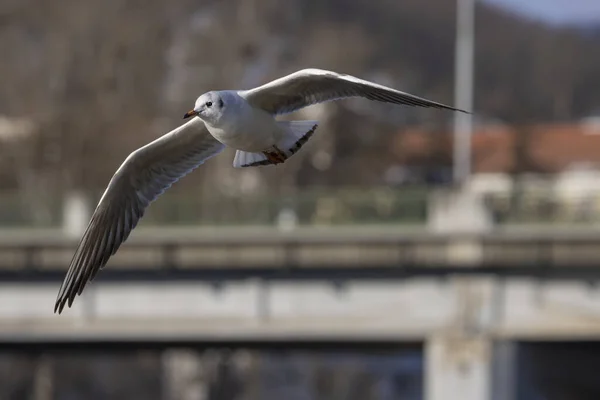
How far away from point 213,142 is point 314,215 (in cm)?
1147

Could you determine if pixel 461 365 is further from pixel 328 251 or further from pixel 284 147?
pixel 284 147

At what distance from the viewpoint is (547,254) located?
1838 cm

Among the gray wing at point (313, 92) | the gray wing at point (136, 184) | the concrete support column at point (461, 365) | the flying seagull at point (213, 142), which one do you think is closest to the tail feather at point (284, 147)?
the flying seagull at point (213, 142)

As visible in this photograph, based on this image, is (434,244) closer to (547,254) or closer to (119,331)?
(547,254)

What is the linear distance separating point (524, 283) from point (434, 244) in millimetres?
1157

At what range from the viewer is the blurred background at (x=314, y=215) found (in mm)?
18547

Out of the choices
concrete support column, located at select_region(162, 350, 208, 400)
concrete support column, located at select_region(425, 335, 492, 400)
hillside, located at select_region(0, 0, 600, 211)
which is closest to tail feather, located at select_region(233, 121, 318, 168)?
concrete support column, located at select_region(425, 335, 492, 400)

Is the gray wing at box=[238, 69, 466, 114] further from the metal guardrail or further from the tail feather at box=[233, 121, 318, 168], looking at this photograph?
the metal guardrail

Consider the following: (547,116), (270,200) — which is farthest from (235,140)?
(547,116)

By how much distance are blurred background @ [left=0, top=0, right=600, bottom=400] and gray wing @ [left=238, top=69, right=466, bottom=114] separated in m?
10.6

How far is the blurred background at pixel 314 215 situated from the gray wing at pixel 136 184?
10.2m

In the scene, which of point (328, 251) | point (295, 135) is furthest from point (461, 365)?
point (295, 135)

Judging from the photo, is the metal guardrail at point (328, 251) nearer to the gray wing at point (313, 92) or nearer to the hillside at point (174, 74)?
the hillside at point (174, 74)

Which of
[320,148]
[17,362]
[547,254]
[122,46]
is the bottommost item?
[17,362]
